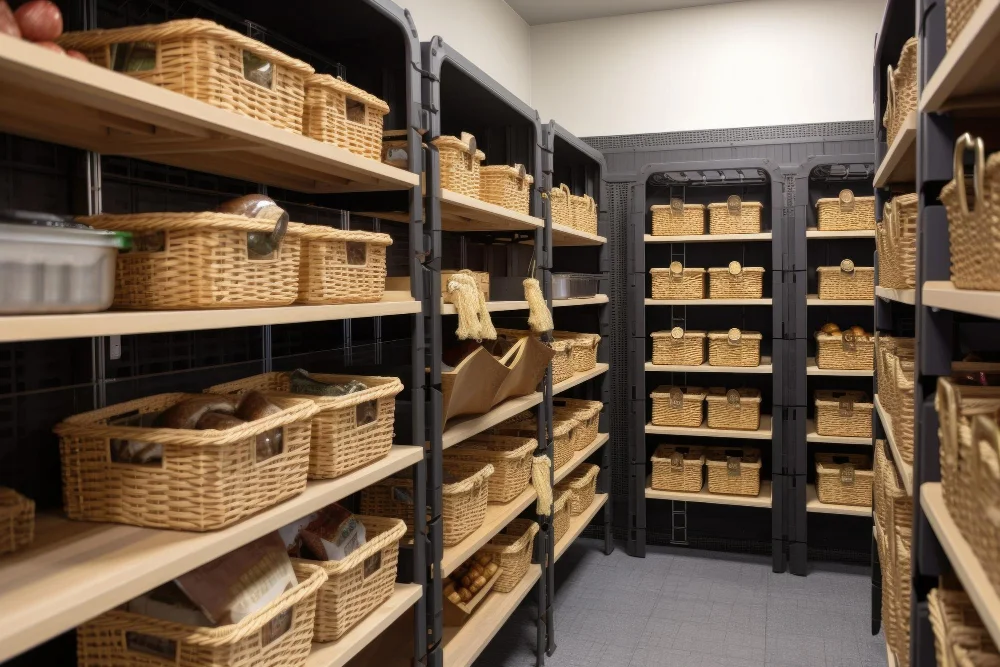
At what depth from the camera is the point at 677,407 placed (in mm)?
4879

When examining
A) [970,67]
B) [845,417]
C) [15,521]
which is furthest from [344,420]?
[845,417]

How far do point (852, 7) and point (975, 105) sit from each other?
3.62 m

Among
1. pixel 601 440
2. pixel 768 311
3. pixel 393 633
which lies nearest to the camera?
pixel 393 633

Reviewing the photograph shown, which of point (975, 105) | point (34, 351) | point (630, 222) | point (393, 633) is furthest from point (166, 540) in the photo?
point (630, 222)

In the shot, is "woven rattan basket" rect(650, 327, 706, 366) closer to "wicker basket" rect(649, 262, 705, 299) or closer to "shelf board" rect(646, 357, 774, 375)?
"shelf board" rect(646, 357, 774, 375)

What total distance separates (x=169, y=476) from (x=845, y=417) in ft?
12.9

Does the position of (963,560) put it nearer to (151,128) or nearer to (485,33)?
(151,128)

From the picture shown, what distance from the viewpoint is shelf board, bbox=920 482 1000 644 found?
1.14 metres

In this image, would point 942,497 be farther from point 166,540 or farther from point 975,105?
point 166,540

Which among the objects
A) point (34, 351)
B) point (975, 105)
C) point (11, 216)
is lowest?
point (34, 351)

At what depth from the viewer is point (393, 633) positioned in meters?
2.86

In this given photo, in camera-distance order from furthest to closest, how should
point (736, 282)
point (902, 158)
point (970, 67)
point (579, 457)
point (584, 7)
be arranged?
point (584, 7) < point (736, 282) < point (579, 457) < point (902, 158) < point (970, 67)

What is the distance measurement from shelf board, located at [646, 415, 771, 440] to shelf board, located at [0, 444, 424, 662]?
339 cm

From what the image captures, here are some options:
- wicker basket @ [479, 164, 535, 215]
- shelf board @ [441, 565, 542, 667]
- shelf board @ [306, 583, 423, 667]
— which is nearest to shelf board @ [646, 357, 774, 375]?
shelf board @ [441, 565, 542, 667]
